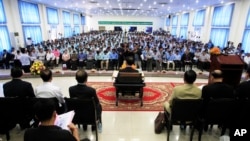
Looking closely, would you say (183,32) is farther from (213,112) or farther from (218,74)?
(213,112)

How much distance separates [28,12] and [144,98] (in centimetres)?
1151

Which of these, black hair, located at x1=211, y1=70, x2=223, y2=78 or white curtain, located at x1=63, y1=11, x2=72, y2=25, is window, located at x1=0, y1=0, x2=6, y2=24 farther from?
white curtain, located at x1=63, y1=11, x2=72, y2=25

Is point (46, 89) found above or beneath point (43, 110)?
beneath

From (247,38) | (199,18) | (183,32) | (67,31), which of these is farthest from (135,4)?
(183,32)

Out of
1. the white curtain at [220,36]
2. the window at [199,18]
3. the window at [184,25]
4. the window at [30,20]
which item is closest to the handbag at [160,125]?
the window at [30,20]

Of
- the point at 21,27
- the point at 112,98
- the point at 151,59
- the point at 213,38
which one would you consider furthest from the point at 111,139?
the point at 213,38

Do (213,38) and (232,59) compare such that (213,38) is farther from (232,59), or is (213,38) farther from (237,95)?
(237,95)

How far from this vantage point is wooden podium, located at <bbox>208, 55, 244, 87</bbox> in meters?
3.80

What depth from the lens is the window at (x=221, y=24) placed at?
480 inches

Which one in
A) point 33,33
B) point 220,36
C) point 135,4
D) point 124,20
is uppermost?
point 135,4

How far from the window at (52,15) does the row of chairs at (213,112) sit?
52.2ft

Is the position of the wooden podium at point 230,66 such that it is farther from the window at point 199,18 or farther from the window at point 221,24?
the window at point 199,18

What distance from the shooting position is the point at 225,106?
8.50 ft

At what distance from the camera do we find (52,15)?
672 inches
